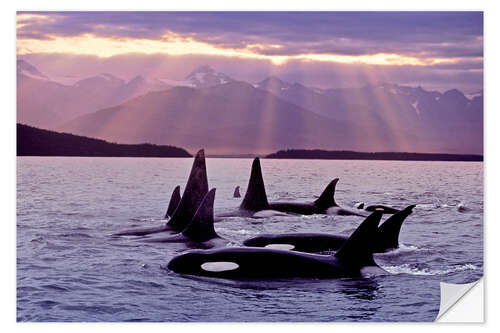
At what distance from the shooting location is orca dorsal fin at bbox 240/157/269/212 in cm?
889

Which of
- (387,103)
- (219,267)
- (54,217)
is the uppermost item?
(387,103)

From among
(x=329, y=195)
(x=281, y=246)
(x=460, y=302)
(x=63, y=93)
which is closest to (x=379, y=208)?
(x=329, y=195)

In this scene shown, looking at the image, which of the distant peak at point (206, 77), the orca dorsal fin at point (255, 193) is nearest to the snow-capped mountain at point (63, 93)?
the distant peak at point (206, 77)

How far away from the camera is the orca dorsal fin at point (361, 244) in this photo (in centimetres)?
823

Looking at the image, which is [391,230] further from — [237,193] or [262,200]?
[237,193]

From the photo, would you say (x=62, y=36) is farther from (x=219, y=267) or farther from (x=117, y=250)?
(x=219, y=267)

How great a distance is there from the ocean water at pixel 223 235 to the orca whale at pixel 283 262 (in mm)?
124

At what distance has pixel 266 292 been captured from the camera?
801cm

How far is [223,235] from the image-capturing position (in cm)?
920

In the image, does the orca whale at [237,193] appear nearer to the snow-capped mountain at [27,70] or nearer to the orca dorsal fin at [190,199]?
the orca dorsal fin at [190,199]

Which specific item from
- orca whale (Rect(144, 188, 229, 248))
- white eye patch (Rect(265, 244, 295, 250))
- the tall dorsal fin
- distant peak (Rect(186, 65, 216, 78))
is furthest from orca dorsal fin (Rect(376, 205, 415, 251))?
distant peak (Rect(186, 65, 216, 78))

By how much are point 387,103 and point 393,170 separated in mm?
886

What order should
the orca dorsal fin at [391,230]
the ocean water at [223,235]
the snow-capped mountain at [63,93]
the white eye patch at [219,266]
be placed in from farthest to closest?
the snow-capped mountain at [63,93] < the orca dorsal fin at [391,230] < the white eye patch at [219,266] < the ocean water at [223,235]
